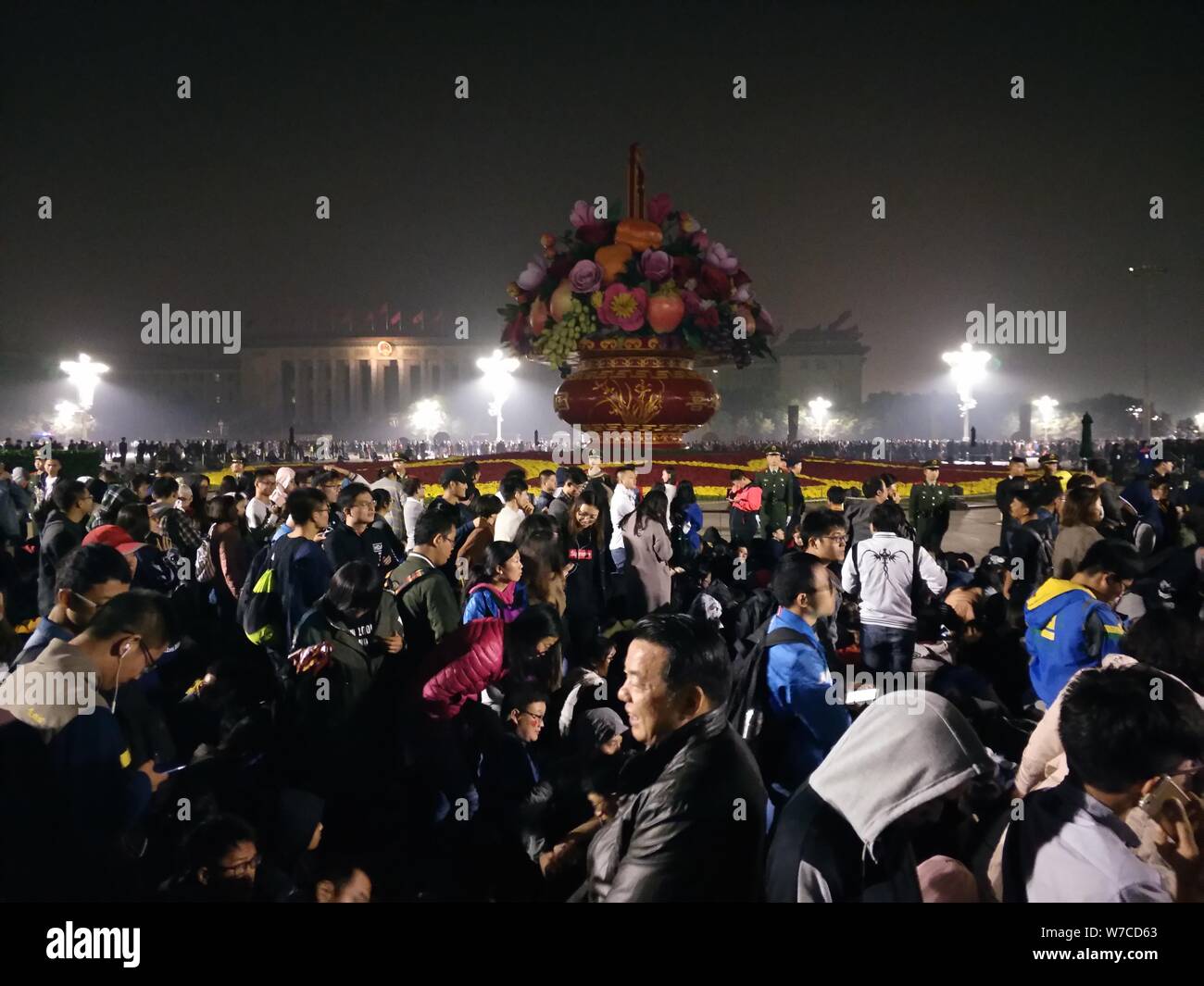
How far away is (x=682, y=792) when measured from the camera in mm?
2092

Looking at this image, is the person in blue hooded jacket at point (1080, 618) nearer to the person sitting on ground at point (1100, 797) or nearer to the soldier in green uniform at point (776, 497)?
the person sitting on ground at point (1100, 797)

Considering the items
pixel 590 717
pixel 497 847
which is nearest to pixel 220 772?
pixel 497 847

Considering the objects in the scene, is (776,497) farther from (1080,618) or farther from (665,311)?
(1080,618)

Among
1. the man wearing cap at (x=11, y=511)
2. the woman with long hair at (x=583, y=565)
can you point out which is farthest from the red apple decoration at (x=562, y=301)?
the man wearing cap at (x=11, y=511)

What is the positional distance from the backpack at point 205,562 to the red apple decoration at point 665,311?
372cm

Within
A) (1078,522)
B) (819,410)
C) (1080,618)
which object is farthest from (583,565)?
(819,410)

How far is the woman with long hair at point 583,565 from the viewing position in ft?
20.4

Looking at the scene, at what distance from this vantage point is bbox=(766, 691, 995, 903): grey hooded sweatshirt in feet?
6.44

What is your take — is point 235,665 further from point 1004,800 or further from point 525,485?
point 1004,800

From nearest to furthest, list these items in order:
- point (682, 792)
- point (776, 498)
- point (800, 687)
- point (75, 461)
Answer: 1. point (682, 792)
2. point (800, 687)
3. point (776, 498)
4. point (75, 461)

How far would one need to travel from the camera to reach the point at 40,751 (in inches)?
102

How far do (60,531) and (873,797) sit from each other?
18.9 feet

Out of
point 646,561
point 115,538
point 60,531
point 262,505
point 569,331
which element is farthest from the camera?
point 262,505

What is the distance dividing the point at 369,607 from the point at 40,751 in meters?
1.54
